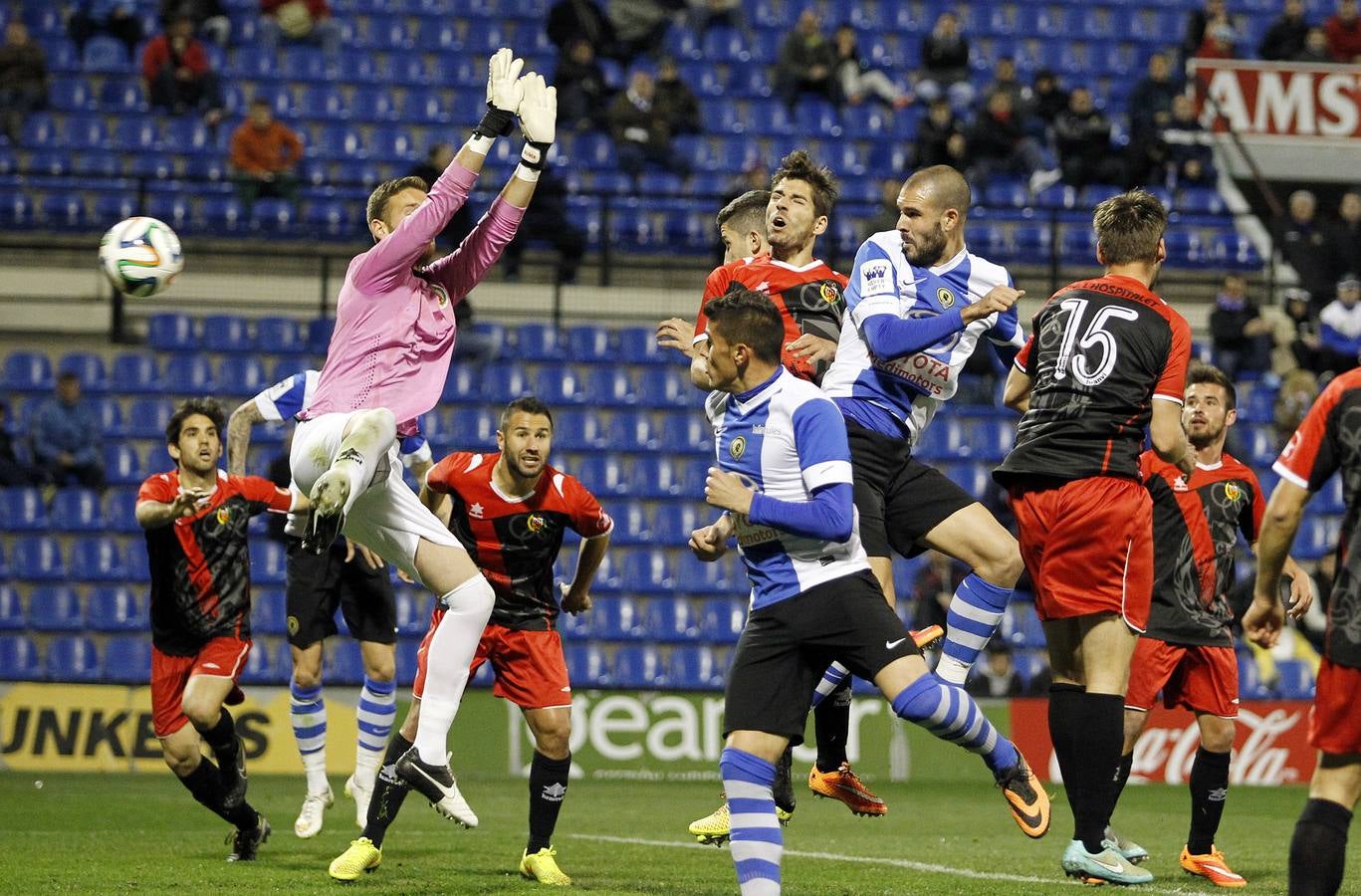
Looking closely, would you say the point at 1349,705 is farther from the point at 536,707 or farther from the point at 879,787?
the point at 879,787

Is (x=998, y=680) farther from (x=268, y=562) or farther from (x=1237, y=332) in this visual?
(x=268, y=562)

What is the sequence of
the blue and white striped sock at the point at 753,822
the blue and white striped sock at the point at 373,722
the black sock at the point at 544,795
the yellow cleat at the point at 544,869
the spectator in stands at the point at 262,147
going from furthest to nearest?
the spectator in stands at the point at 262,147 < the blue and white striped sock at the point at 373,722 < the black sock at the point at 544,795 < the yellow cleat at the point at 544,869 < the blue and white striped sock at the point at 753,822

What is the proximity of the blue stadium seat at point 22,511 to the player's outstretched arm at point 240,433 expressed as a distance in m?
7.31

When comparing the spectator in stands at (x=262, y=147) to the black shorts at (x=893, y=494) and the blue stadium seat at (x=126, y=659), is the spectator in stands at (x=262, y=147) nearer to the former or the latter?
the blue stadium seat at (x=126, y=659)

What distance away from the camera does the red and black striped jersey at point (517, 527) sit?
891cm

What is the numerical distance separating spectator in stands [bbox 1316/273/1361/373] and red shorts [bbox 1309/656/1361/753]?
570 inches

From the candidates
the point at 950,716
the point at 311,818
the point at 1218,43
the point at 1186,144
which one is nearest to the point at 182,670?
the point at 311,818

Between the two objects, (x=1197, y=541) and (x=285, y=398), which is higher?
(x=285, y=398)

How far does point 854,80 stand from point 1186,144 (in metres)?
4.02

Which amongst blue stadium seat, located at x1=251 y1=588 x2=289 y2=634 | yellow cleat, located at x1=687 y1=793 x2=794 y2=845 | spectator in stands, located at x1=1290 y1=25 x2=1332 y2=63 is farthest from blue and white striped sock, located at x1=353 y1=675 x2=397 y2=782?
spectator in stands, located at x1=1290 y1=25 x2=1332 y2=63

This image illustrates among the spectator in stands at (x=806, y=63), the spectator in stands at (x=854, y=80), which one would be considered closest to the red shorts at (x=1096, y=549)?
the spectator in stands at (x=806, y=63)

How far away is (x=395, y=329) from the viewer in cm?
762

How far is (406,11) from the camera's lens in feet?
72.8

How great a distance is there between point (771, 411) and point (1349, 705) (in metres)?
2.15
